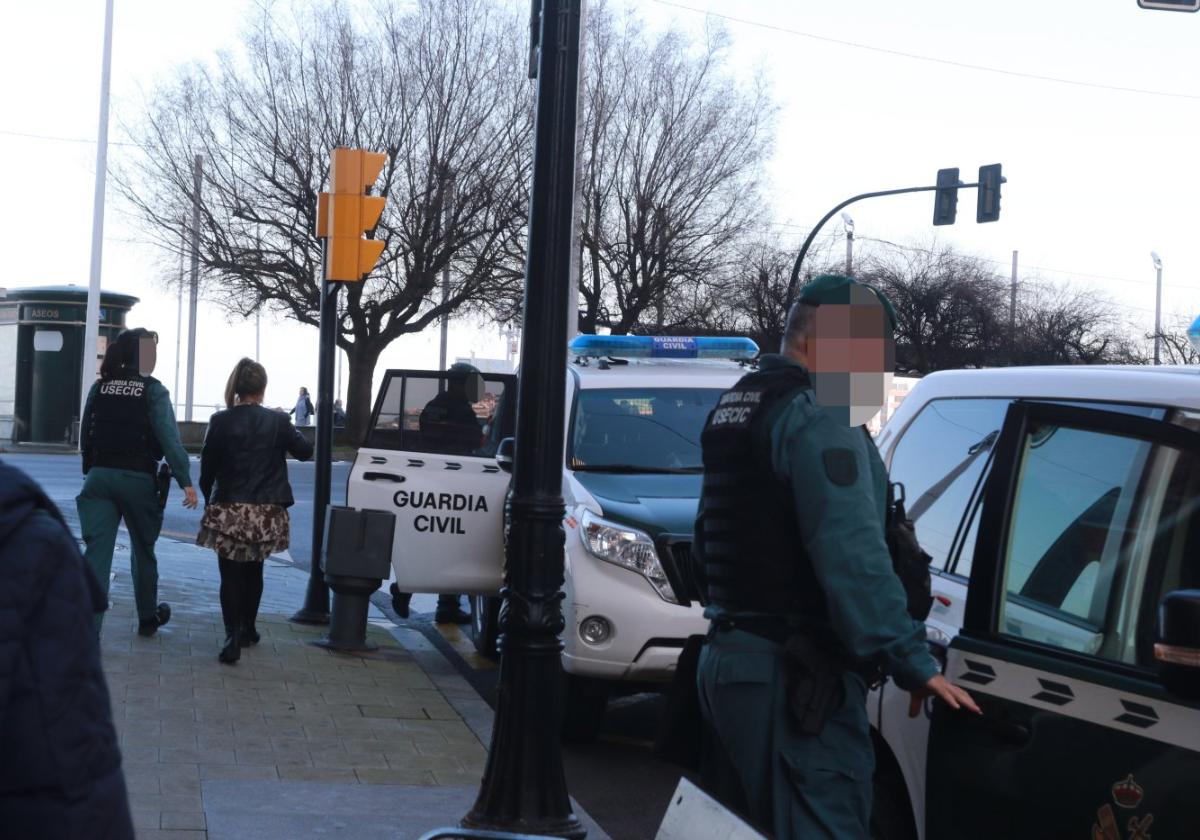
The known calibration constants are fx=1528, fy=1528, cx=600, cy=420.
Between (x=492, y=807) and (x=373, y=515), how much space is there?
4.02m

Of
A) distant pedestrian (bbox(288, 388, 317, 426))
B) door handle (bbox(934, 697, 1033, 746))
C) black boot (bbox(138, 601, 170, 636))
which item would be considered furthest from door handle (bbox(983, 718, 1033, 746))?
distant pedestrian (bbox(288, 388, 317, 426))

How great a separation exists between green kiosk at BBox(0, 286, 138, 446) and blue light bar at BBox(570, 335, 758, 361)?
22.6 metres

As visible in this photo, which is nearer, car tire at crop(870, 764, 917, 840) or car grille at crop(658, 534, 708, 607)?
car tire at crop(870, 764, 917, 840)

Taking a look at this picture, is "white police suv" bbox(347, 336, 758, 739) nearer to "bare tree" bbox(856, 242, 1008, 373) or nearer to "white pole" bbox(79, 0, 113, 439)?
"white pole" bbox(79, 0, 113, 439)

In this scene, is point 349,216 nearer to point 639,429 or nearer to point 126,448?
point 126,448

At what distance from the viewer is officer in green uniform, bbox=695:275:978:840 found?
282cm

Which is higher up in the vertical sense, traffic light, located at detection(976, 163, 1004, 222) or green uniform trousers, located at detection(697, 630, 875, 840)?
traffic light, located at detection(976, 163, 1004, 222)

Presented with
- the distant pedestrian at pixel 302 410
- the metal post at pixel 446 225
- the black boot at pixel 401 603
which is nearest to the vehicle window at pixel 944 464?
the black boot at pixel 401 603

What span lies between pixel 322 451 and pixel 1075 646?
783cm

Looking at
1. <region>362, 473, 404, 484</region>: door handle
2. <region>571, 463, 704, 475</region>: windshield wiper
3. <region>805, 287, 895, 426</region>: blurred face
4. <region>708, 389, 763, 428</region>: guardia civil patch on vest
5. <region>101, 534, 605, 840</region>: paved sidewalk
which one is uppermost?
<region>805, 287, 895, 426</region>: blurred face

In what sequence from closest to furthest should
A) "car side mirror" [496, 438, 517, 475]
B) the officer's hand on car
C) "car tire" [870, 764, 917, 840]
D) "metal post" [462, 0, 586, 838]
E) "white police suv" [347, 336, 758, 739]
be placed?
the officer's hand on car, "car tire" [870, 764, 917, 840], "metal post" [462, 0, 586, 838], "white police suv" [347, 336, 758, 739], "car side mirror" [496, 438, 517, 475]

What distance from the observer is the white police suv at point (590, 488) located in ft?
23.0

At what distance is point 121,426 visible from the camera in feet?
28.7

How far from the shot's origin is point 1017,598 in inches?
130
